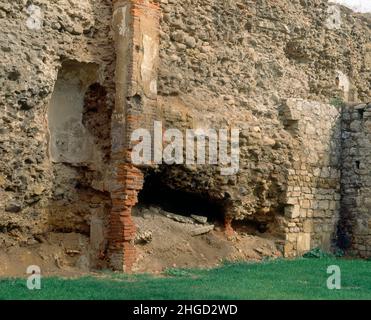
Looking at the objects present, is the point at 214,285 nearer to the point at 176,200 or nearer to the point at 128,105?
the point at 128,105

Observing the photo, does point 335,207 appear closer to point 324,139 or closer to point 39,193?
point 324,139

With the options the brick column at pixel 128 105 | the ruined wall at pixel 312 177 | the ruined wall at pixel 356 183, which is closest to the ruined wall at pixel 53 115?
the brick column at pixel 128 105

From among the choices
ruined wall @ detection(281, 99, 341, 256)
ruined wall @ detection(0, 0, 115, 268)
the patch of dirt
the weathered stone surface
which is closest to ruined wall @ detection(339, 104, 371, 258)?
ruined wall @ detection(281, 99, 341, 256)

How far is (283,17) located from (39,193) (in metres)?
6.07

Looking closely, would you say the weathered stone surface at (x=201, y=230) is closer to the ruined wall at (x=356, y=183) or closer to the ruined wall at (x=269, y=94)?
the ruined wall at (x=269, y=94)

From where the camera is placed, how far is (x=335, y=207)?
12.7 meters

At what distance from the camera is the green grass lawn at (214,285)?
679 cm

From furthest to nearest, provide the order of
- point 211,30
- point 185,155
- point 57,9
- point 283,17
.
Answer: point 283,17 < point 211,30 < point 185,155 < point 57,9

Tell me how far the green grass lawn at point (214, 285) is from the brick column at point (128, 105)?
70 cm

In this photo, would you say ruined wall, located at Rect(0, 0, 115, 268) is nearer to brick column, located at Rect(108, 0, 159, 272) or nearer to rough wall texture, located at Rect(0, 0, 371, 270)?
rough wall texture, located at Rect(0, 0, 371, 270)

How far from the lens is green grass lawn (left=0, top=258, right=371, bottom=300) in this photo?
6785 millimetres

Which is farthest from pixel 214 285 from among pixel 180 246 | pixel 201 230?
pixel 201 230

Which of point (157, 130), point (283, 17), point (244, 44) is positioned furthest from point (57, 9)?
point (283, 17)

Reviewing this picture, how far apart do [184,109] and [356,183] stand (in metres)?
4.27
